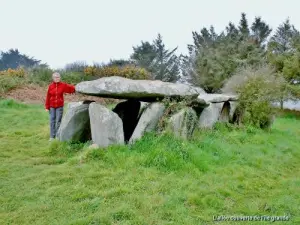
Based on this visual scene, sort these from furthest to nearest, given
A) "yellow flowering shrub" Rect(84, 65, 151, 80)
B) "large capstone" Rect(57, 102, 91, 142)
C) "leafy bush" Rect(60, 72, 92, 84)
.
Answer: "yellow flowering shrub" Rect(84, 65, 151, 80), "leafy bush" Rect(60, 72, 92, 84), "large capstone" Rect(57, 102, 91, 142)

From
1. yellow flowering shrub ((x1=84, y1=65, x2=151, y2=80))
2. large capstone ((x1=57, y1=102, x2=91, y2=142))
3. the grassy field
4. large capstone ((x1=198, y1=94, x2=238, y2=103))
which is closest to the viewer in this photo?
the grassy field

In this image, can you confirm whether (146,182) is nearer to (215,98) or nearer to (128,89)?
(128,89)

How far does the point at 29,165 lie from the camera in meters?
6.80

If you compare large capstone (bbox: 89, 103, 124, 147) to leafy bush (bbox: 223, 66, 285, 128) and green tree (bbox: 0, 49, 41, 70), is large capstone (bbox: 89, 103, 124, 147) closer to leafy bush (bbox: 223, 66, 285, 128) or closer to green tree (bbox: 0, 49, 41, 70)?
leafy bush (bbox: 223, 66, 285, 128)

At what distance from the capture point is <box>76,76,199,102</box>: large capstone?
309 inches

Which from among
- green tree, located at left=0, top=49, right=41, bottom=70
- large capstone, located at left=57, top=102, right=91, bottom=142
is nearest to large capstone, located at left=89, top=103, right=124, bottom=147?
large capstone, located at left=57, top=102, right=91, bottom=142

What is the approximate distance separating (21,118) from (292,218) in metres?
10.4

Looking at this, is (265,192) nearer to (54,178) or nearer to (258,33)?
(54,178)

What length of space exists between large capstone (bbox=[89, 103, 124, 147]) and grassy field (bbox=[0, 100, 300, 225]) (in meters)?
0.36

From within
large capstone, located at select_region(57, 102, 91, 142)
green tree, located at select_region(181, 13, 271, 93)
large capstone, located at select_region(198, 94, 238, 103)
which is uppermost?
green tree, located at select_region(181, 13, 271, 93)

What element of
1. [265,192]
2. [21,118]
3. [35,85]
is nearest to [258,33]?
[35,85]

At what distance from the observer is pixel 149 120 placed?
26.2 ft

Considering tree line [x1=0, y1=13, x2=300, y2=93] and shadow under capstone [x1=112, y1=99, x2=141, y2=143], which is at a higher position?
tree line [x1=0, y1=13, x2=300, y2=93]

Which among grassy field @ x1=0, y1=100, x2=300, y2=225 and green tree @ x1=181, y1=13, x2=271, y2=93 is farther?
green tree @ x1=181, y1=13, x2=271, y2=93
